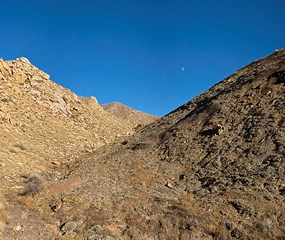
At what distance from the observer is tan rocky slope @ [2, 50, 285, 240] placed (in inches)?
511

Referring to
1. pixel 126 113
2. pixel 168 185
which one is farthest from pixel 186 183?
pixel 126 113

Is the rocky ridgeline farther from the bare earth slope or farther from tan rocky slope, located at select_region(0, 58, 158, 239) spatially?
the bare earth slope

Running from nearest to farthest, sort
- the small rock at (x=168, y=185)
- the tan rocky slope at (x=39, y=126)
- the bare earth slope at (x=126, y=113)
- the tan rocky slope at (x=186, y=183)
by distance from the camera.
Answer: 1. the tan rocky slope at (x=186, y=183)
2. the small rock at (x=168, y=185)
3. the tan rocky slope at (x=39, y=126)
4. the bare earth slope at (x=126, y=113)

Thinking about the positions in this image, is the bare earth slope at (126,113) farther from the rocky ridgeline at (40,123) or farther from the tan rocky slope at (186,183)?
the tan rocky slope at (186,183)

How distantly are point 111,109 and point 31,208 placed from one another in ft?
230

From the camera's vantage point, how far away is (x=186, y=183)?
17594 mm

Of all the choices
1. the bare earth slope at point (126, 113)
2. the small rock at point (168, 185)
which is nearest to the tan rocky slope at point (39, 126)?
the small rock at point (168, 185)

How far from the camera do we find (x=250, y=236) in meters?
12.1

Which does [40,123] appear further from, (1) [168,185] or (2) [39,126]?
(1) [168,185]

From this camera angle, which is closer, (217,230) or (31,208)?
(217,230)

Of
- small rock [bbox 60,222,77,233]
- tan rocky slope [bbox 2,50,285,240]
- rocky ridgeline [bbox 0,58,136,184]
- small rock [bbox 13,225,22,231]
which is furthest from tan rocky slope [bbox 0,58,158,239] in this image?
small rock [bbox 60,222,77,233]

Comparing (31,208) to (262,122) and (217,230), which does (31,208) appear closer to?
(217,230)

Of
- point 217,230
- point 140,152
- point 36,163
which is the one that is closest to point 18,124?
point 36,163

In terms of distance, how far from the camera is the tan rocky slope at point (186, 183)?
42.5ft
